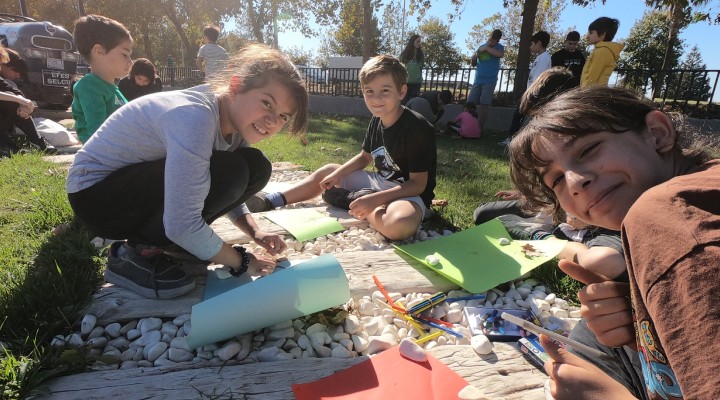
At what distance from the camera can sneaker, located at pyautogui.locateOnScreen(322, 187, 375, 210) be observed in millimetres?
2713

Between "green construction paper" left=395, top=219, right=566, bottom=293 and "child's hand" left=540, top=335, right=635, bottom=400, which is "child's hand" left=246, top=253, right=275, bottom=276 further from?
"child's hand" left=540, top=335, right=635, bottom=400

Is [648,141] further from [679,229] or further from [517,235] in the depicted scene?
[517,235]

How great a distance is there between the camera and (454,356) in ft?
4.18

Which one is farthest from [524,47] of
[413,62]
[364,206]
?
[364,206]

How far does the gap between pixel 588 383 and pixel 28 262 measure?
213 cm

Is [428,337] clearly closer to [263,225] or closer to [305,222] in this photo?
[305,222]

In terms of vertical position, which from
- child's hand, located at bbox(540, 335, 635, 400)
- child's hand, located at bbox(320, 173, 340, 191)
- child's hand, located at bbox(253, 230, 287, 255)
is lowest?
child's hand, located at bbox(253, 230, 287, 255)

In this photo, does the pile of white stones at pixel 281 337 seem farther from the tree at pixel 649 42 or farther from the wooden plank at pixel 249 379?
the tree at pixel 649 42

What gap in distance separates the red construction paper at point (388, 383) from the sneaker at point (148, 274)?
0.72 m

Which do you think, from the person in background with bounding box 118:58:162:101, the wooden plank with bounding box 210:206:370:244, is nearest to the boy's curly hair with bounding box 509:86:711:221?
the wooden plank with bounding box 210:206:370:244

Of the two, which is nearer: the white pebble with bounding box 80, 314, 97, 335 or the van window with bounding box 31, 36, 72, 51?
the white pebble with bounding box 80, 314, 97, 335

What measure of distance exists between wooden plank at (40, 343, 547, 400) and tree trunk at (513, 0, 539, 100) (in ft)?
26.1

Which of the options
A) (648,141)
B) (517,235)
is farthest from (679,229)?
(517,235)

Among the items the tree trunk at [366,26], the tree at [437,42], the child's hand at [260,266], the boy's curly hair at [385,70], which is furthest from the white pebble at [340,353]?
the tree at [437,42]
